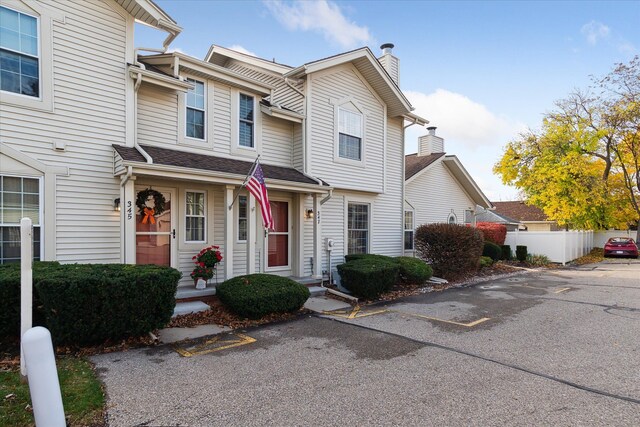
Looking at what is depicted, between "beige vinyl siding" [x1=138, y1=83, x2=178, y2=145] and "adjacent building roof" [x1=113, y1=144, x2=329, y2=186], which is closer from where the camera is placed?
"adjacent building roof" [x1=113, y1=144, x2=329, y2=186]

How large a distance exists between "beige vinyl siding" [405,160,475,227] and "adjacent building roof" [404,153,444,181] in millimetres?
241

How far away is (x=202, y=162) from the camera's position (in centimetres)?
871

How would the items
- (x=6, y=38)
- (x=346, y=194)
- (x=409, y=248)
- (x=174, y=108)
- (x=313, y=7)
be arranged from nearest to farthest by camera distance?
1. (x=6, y=38)
2. (x=174, y=108)
3. (x=346, y=194)
4. (x=313, y=7)
5. (x=409, y=248)

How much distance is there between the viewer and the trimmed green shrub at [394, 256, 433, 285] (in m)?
11.3

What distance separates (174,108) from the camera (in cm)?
895

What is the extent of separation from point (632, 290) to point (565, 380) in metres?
9.11

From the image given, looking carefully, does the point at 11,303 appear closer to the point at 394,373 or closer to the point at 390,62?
the point at 394,373

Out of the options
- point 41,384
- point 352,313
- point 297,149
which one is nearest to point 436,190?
point 297,149

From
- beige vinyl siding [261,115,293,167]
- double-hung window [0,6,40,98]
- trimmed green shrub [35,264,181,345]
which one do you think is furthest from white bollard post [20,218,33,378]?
beige vinyl siding [261,115,293,167]

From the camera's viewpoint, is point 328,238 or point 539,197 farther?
point 539,197

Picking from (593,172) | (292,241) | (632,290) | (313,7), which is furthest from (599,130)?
(292,241)

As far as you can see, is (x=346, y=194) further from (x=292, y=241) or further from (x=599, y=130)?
(x=599, y=130)

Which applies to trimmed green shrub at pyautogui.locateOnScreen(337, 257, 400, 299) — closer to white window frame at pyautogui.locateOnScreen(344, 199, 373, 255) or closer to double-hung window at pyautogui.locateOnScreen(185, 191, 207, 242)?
white window frame at pyautogui.locateOnScreen(344, 199, 373, 255)

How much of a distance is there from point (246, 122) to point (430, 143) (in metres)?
11.1
